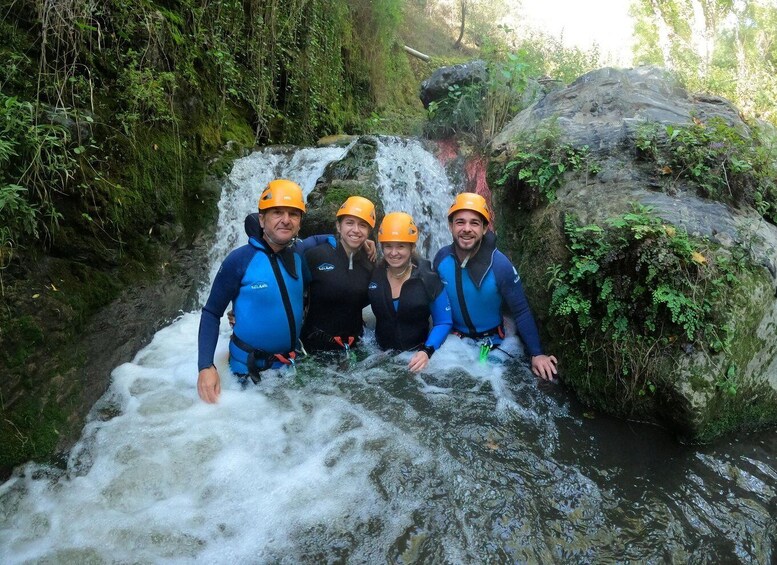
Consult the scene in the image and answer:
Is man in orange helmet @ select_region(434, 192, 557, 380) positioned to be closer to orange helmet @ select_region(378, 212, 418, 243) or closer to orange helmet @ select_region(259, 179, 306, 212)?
orange helmet @ select_region(378, 212, 418, 243)

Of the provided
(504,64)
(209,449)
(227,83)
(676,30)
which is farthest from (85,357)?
(676,30)

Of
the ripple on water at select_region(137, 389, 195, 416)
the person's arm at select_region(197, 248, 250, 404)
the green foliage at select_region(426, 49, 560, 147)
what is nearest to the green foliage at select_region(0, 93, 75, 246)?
the person's arm at select_region(197, 248, 250, 404)

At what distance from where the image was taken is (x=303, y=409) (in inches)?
137

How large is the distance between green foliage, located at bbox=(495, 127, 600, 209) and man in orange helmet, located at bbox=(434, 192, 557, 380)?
745 mm

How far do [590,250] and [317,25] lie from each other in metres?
7.67

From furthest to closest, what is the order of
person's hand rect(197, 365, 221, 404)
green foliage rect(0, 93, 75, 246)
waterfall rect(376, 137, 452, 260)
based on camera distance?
waterfall rect(376, 137, 452, 260) < person's hand rect(197, 365, 221, 404) < green foliage rect(0, 93, 75, 246)

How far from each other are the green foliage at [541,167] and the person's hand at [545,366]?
59.6 inches

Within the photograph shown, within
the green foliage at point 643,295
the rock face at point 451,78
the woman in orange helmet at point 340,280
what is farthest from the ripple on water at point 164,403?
the rock face at point 451,78

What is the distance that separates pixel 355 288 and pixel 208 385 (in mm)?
1412

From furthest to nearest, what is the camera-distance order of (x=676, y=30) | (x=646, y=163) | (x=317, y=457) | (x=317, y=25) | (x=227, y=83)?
(x=676, y=30), (x=317, y=25), (x=227, y=83), (x=646, y=163), (x=317, y=457)

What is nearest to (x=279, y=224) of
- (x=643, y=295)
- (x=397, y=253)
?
(x=397, y=253)

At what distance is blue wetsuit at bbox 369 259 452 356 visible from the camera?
402 cm

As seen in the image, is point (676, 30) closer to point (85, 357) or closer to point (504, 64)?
point (504, 64)

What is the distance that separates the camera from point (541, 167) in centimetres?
446
